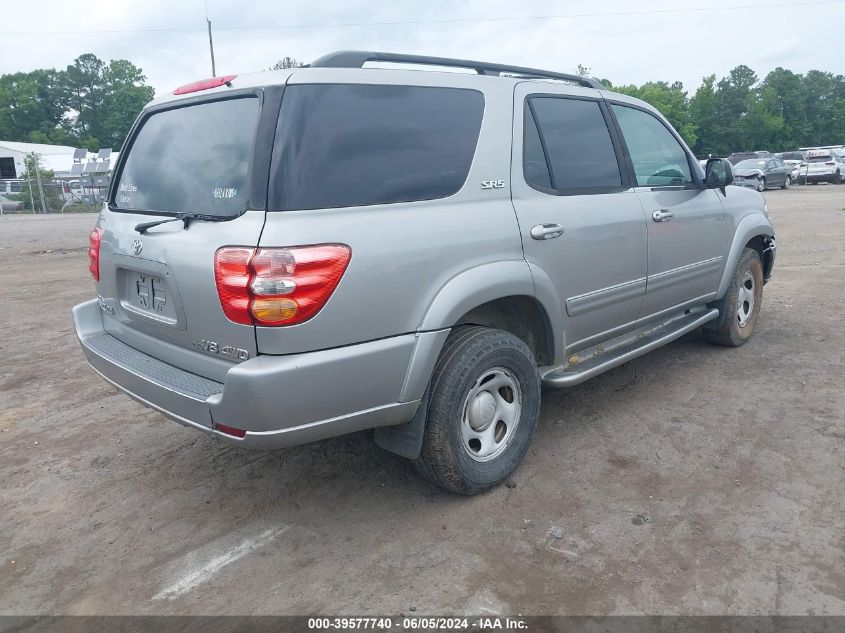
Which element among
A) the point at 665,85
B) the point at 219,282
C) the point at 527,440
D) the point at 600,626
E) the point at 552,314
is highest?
the point at 665,85

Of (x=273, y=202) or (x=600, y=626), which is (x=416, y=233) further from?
(x=600, y=626)

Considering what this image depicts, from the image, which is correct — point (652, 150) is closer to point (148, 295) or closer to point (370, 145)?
point (370, 145)

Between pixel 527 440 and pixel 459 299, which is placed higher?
pixel 459 299

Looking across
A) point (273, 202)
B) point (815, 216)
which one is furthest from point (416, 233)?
point (815, 216)

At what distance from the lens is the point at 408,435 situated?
301cm

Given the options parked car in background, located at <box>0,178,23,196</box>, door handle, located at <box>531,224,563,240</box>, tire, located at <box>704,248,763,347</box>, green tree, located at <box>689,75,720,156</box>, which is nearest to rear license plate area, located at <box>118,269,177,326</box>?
door handle, located at <box>531,224,563,240</box>

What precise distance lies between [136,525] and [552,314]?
2.30 meters

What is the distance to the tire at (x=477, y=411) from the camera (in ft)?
9.95

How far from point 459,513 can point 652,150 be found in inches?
112

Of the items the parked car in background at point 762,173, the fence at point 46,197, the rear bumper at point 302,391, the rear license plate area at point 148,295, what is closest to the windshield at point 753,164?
the parked car in background at point 762,173

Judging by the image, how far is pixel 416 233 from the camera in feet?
9.34

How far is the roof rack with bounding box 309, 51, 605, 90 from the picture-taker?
292 cm

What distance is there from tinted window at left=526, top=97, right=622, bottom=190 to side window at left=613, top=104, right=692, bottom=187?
26 cm

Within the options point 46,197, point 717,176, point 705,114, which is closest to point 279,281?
point 717,176
